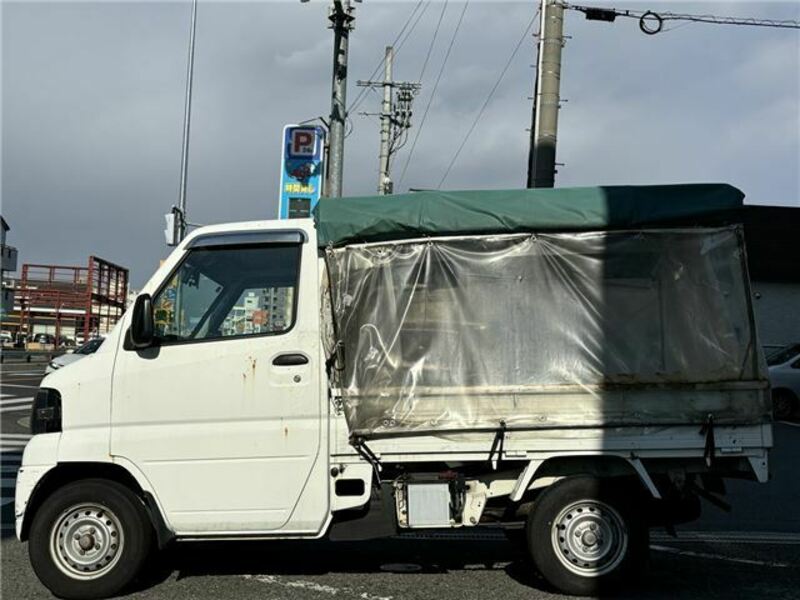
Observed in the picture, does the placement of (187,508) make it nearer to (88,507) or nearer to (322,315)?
(88,507)

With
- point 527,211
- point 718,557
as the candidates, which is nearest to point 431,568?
point 718,557

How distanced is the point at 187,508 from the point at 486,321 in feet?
7.84

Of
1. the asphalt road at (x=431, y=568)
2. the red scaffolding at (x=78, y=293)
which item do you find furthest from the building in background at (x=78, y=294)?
the asphalt road at (x=431, y=568)

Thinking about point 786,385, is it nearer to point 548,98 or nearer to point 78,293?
point 548,98

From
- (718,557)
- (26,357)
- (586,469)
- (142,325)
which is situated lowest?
(26,357)

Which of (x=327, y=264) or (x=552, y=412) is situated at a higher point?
(x=327, y=264)

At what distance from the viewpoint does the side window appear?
17.2 feet

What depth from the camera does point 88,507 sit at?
16.7ft

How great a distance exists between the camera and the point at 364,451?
508 cm

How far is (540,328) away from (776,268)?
20064 millimetres

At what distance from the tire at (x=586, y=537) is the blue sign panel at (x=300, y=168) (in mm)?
7290

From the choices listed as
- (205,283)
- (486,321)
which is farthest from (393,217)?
(205,283)

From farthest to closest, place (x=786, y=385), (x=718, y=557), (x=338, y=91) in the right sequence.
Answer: (x=786, y=385) → (x=338, y=91) → (x=718, y=557)

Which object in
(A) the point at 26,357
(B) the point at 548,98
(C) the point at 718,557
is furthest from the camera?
(A) the point at 26,357
